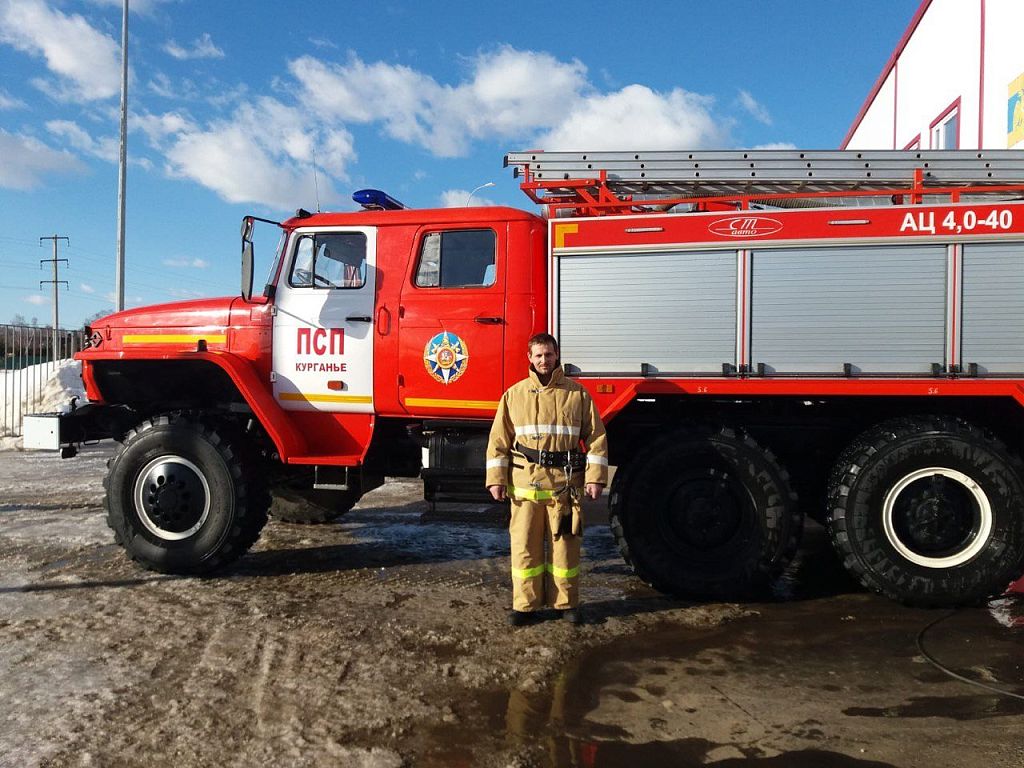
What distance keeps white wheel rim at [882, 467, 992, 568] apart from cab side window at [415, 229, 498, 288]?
3.00 meters

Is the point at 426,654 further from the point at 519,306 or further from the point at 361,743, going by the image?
the point at 519,306

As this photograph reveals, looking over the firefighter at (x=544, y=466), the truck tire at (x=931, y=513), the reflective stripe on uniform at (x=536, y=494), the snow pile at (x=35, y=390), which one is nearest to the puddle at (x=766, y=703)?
the truck tire at (x=931, y=513)

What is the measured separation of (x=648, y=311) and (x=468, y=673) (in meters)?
2.48

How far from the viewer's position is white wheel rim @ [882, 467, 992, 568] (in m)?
4.57

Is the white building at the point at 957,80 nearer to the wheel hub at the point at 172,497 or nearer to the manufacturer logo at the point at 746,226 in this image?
the manufacturer logo at the point at 746,226

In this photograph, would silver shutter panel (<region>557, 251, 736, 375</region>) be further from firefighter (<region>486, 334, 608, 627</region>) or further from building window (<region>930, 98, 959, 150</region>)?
building window (<region>930, 98, 959, 150</region>)

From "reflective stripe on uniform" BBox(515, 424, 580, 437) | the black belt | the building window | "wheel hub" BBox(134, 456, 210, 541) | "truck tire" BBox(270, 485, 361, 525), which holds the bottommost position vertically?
"truck tire" BBox(270, 485, 361, 525)

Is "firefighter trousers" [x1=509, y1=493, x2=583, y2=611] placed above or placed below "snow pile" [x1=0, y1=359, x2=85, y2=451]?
below

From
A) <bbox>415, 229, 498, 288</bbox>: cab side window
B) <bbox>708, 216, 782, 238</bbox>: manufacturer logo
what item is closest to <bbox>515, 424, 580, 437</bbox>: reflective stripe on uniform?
<bbox>415, 229, 498, 288</bbox>: cab side window

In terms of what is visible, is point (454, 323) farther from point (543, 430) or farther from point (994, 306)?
point (994, 306)

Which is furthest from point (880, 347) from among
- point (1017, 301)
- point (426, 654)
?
point (426, 654)

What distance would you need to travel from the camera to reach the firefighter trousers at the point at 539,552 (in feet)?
14.2

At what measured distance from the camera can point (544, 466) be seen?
429cm

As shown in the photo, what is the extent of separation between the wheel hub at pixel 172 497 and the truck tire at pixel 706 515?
298 centimetres
